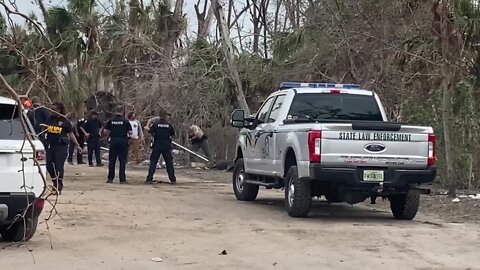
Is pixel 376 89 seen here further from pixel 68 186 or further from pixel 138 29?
pixel 138 29

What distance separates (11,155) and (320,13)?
15450 millimetres

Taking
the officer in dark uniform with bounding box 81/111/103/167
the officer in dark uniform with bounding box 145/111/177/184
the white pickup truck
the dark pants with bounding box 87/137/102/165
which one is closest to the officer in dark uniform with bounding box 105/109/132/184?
the officer in dark uniform with bounding box 145/111/177/184

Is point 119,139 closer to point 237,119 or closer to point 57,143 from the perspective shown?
point 57,143

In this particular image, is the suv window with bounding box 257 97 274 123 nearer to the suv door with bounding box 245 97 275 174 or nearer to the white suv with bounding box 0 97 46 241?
the suv door with bounding box 245 97 275 174

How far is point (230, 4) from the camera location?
140ft

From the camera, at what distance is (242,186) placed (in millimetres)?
16359

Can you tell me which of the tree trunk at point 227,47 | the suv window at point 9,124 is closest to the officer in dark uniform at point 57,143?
the suv window at point 9,124

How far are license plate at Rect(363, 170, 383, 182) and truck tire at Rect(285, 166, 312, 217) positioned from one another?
85 centimetres

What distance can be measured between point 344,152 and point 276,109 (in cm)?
272

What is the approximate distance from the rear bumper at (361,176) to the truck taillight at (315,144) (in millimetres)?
117

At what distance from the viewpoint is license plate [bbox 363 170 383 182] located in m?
12.6

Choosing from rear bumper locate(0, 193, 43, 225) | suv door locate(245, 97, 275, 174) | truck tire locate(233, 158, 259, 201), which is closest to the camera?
rear bumper locate(0, 193, 43, 225)

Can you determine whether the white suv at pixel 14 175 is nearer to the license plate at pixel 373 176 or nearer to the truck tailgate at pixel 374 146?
the truck tailgate at pixel 374 146

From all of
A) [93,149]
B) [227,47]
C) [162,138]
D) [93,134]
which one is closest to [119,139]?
[162,138]
